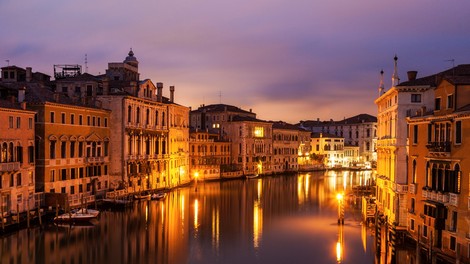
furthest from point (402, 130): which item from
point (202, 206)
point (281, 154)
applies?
point (281, 154)

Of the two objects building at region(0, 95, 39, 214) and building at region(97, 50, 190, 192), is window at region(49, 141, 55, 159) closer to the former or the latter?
building at region(0, 95, 39, 214)

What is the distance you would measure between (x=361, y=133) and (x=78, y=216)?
66.2 metres

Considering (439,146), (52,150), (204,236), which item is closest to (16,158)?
(52,150)

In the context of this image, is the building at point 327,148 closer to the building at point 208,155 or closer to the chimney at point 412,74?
the building at point 208,155

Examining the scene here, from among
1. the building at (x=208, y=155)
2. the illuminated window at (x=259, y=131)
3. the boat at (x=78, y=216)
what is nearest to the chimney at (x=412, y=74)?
the boat at (x=78, y=216)

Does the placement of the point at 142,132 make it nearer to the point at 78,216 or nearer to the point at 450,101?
the point at 78,216

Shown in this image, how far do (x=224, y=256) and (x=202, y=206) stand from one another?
1230cm

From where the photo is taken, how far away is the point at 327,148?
254 feet

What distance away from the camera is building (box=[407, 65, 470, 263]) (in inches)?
613

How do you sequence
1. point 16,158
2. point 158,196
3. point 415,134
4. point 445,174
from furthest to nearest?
point 158,196, point 16,158, point 415,134, point 445,174

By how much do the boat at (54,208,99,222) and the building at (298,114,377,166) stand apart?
60.8 metres

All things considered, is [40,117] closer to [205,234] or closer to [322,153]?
[205,234]

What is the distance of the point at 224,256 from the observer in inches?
760

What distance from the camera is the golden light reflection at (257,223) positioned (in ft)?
73.5
